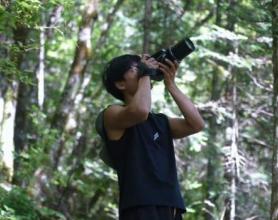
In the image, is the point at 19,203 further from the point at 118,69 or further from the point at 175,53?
the point at 175,53

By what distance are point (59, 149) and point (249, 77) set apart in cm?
347

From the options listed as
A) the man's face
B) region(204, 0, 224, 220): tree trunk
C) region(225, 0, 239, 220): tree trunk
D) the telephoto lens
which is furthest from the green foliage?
region(204, 0, 224, 220): tree trunk

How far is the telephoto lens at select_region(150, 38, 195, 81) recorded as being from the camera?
3496 millimetres

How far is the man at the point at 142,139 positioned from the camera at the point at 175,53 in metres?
0.03

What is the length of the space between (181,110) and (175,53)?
367 mm

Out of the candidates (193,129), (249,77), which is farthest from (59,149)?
(193,129)

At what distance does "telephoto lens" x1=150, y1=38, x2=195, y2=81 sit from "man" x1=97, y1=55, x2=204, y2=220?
1.3 inches

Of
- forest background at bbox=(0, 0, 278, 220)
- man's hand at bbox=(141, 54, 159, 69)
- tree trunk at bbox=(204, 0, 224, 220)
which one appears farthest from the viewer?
tree trunk at bbox=(204, 0, 224, 220)

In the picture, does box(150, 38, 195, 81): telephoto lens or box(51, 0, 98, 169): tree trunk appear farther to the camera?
box(51, 0, 98, 169): tree trunk

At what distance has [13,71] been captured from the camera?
4.31 meters

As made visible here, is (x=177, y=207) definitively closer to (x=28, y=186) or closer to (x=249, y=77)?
(x=28, y=186)

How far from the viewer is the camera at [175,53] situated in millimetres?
3492

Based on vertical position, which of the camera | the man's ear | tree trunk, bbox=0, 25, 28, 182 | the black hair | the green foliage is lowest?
the green foliage

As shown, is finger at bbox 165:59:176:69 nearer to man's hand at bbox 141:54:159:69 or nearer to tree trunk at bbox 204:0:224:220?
man's hand at bbox 141:54:159:69
